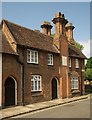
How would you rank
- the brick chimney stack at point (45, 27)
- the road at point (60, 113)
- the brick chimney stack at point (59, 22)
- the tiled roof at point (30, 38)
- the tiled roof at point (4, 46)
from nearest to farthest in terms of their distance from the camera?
the road at point (60, 113)
the tiled roof at point (4, 46)
the tiled roof at point (30, 38)
the brick chimney stack at point (59, 22)
the brick chimney stack at point (45, 27)

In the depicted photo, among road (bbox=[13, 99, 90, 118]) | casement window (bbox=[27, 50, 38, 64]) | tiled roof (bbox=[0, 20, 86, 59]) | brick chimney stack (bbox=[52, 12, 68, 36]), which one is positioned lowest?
road (bbox=[13, 99, 90, 118])

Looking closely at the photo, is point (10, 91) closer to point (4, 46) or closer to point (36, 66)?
point (4, 46)

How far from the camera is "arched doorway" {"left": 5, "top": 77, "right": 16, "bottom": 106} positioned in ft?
63.4

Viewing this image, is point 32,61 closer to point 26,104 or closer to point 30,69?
point 30,69

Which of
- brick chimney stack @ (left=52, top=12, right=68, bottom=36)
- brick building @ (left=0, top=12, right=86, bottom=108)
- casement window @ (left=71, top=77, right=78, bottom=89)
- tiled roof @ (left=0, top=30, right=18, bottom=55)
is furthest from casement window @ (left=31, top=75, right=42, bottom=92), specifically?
casement window @ (left=71, top=77, right=78, bottom=89)

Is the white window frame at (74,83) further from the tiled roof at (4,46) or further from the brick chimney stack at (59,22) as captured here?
the tiled roof at (4,46)

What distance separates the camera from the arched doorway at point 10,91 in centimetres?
1931

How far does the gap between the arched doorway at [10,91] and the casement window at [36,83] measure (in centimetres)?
274

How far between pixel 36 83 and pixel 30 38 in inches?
209

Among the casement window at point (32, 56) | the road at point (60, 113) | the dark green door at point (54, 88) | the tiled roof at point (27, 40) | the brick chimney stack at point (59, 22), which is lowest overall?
the road at point (60, 113)

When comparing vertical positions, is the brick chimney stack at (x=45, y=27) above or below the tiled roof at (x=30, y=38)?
above

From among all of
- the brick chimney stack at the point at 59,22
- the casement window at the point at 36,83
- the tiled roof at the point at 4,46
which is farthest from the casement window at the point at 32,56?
the brick chimney stack at the point at 59,22

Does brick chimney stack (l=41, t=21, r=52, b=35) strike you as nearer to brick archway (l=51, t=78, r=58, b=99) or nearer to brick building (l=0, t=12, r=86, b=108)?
brick building (l=0, t=12, r=86, b=108)

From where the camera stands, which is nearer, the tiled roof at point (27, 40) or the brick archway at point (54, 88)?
the tiled roof at point (27, 40)
